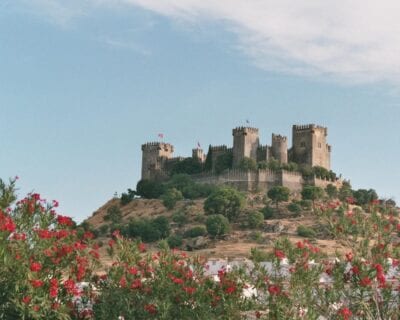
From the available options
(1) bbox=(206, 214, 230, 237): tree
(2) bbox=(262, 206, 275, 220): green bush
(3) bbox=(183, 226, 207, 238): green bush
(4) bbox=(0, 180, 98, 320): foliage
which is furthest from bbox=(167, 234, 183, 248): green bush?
(4) bbox=(0, 180, 98, 320): foliage

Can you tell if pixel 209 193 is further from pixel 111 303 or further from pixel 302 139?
pixel 111 303

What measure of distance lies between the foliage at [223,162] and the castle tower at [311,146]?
7.68m

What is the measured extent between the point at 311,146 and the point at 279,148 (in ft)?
12.8

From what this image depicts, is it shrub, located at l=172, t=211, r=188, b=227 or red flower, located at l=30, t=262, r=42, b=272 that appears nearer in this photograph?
red flower, located at l=30, t=262, r=42, b=272

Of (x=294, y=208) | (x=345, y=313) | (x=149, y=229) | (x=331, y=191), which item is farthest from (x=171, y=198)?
Answer: (x=345, y=313)

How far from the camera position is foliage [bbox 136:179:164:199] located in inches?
3752

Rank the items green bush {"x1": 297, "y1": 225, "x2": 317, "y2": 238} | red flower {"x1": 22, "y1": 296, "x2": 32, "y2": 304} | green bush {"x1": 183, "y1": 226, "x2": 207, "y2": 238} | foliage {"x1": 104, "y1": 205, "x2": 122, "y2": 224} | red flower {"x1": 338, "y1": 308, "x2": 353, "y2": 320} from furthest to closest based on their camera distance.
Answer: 1. foliage {"x1": 104, "y1": 205, "x2": 122, "y2": 224}
2. green bush {"x1": 183, "y1": 226, "x2": 207, "y2": 238}
3. green bush {"x1": 297, "y1": 225, "x2": 317, "y2": 238}
4. red flower {"x1": 22, "y1": 296, "x2": 32, "y2": 304}
5. red flower {"x1": 338, "y1": 308, "x2": 353, "y2": 320}

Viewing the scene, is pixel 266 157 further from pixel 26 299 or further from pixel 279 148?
pixel 26 299

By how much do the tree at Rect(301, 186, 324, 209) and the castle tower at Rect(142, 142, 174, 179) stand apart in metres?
21.6

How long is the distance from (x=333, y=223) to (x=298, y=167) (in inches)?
2960

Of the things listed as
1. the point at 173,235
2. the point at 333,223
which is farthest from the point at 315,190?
the point at 333,223

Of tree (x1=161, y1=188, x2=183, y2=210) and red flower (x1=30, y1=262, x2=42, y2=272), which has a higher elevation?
tree (x1=161, y1=188, x2=183, y2=210)

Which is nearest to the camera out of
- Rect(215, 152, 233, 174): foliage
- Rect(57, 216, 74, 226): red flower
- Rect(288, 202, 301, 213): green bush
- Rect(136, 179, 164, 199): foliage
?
Rect(57, 216, 74, 226): red flower

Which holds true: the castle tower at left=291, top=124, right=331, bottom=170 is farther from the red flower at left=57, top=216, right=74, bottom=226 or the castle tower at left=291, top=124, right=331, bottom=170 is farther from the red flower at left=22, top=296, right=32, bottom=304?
the red flower at left=22, top=296, right=32, bottom=304
